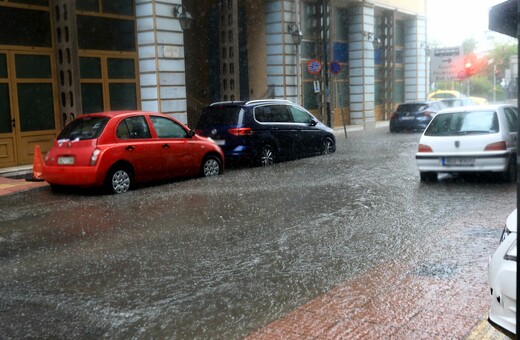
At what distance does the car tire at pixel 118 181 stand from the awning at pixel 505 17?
8.93 m

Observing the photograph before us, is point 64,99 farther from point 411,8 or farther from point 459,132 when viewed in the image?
point 411,8

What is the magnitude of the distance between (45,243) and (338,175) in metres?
7.15

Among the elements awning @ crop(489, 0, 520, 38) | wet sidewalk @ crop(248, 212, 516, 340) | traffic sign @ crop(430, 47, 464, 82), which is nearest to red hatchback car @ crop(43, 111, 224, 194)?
wet sidewalk @ crop(248, 212, 516, 340)

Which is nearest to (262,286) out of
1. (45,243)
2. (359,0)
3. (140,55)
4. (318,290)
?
(318,290)

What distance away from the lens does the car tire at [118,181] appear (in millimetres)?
11320

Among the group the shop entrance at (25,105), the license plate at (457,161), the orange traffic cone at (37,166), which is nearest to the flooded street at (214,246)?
the license plate at (457,161)

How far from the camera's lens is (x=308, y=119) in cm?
1722

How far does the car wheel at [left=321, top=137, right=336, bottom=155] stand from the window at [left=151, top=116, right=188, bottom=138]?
19.1 feet

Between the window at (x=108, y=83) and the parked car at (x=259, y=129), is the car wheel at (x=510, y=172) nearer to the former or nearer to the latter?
the parked car at (x=259, y=129)

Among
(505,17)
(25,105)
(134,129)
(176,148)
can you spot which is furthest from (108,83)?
(505,17)

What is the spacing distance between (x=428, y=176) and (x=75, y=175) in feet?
21.5

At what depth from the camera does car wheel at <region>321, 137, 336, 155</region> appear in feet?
58.5

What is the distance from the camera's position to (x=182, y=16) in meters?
18.7

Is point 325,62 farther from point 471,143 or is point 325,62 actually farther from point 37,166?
point 471,143
